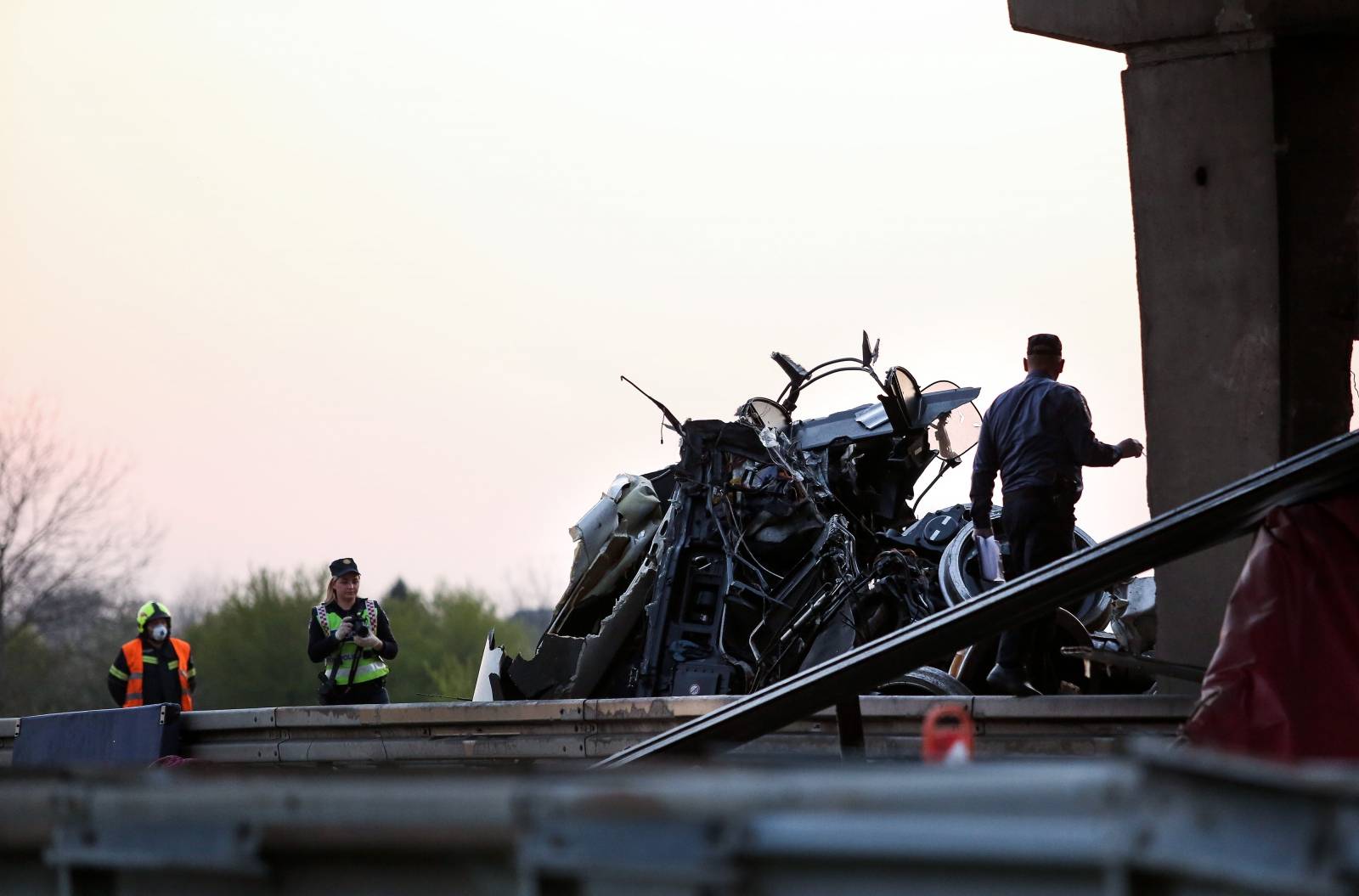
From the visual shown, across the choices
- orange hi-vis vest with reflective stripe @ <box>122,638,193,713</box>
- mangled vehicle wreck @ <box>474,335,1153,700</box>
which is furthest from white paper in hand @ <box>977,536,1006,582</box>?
orange hi-vis vest with reflective stripe @ <box>122,638,193,713</box>

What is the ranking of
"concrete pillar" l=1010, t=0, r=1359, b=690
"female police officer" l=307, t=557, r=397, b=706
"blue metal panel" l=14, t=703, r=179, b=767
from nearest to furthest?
"concrete pillar" l=1010, t=0, r=1359, b=690
"blue metal panel" l=14, t=703, r=179, b=767
"female police officer" l=307, t=557, r=397, b=706

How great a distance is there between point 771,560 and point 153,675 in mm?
5565

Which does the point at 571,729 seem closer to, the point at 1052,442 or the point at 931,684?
the point at 931,684

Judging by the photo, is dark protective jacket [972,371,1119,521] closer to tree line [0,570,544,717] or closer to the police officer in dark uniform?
the police officer in dark uniform

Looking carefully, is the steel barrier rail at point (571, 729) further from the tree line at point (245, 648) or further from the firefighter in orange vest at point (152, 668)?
the tree line at point (245, 648)

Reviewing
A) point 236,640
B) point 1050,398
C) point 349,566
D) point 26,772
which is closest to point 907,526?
point 1050,398

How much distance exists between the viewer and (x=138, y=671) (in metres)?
13.5

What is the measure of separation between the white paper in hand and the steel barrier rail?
6.36 feet

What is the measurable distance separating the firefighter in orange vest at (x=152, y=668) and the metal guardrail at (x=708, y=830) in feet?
34.8

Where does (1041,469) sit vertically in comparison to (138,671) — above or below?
above

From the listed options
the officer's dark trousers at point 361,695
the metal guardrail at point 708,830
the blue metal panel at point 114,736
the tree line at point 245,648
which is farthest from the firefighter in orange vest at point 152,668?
the tree line at point 245,648

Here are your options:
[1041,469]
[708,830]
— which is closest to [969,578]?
[1041,469]

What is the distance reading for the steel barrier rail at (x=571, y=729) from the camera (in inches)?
306

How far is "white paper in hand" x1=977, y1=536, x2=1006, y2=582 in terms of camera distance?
10.3m
